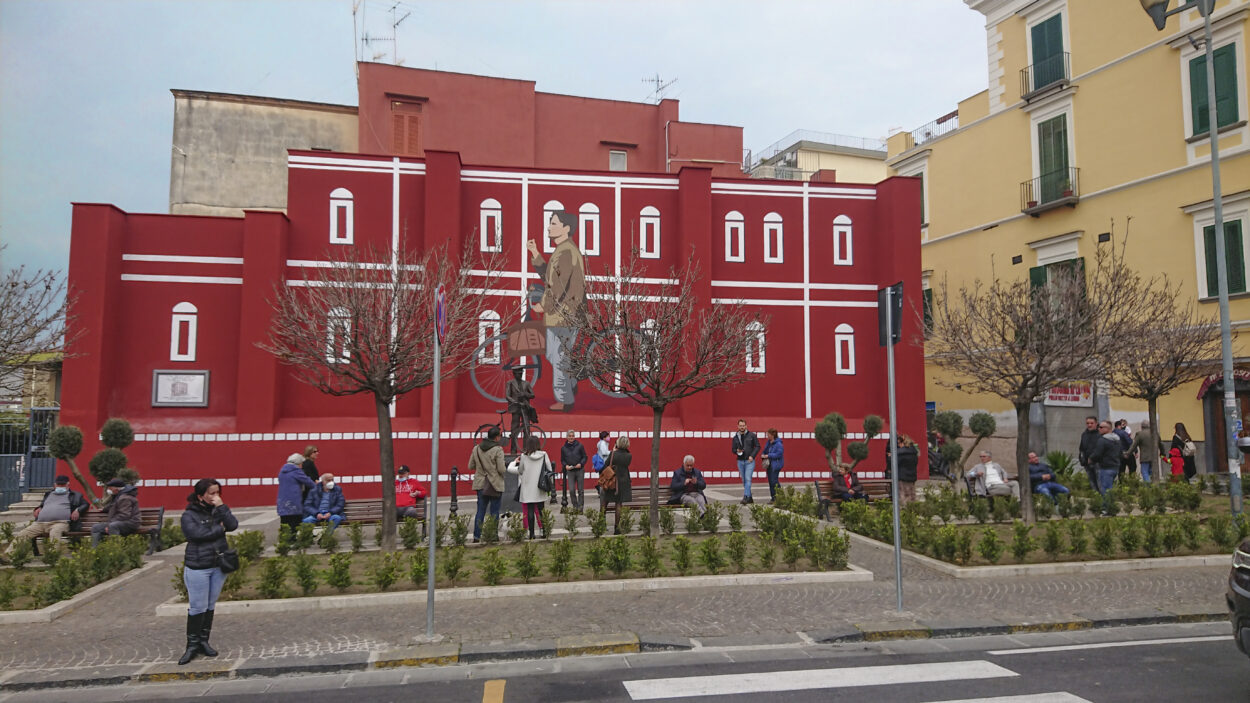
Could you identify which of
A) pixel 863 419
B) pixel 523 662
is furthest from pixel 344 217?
pixel 523 662

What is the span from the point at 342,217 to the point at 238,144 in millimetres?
11067

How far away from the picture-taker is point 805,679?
6.70 m

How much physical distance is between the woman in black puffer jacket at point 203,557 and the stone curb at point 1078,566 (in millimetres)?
8814

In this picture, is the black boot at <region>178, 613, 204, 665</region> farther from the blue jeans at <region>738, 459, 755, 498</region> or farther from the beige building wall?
the beige building wall

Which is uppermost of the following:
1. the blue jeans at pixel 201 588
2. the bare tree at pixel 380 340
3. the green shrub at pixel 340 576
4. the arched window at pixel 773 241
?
the arched window at pixel 773 241

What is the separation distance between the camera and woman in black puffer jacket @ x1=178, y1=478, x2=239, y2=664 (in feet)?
24.5

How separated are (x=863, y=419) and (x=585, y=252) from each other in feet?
32.5

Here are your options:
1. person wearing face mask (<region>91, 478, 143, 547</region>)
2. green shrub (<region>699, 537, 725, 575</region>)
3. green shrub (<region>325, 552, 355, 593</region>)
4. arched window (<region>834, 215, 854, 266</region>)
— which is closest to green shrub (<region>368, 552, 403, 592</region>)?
green shrub (<region>325, 552, 355, 593</region>)

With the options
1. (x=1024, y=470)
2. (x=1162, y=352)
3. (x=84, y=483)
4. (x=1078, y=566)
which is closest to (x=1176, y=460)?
(x=1162, y=352)

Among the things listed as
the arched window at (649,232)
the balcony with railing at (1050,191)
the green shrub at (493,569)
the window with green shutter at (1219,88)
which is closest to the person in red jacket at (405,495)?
the green shrub at (493,569)

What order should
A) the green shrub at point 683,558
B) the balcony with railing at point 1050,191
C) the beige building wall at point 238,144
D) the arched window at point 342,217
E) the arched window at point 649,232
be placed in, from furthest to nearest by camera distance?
the beige building wall at point 238,144 < the balcony with railing at point 1050,191 < the arched window at point 649,232 < the arched window at point 342,217 < the green shrub at point 683,558

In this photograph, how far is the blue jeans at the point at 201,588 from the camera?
24.5 ft

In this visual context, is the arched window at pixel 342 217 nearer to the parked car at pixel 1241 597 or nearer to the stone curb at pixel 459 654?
the stone curb at pixel 459 654

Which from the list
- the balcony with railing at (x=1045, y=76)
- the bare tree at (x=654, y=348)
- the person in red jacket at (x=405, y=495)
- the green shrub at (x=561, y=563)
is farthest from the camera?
the balcony with railing at (x=1045, y=76)
